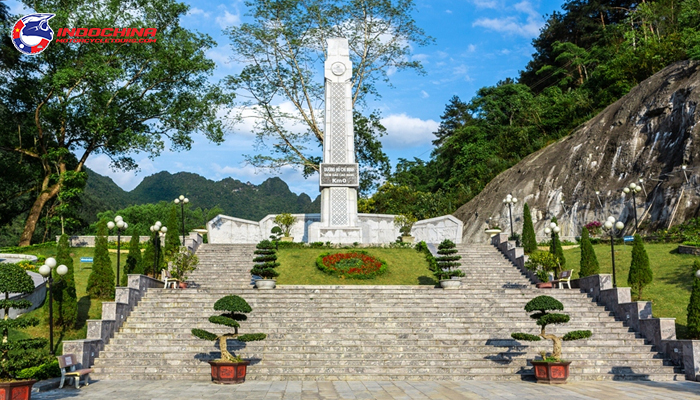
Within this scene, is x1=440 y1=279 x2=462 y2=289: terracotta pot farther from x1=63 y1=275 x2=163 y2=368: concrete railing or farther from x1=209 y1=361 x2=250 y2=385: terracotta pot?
x1=63 y1=275 x2=163 y2=368: concrete railing

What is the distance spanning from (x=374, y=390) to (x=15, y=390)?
625 cm

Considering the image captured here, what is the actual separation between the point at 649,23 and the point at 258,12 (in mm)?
27106

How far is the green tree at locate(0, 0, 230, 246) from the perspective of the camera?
29794 millimetres

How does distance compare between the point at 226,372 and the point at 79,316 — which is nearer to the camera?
the point at 226,372

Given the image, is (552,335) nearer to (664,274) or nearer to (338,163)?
(664,274)

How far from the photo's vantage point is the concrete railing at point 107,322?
12438mm

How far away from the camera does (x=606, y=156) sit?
103ft

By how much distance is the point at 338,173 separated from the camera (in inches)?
1021

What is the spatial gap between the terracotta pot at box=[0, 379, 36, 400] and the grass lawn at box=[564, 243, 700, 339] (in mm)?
14568

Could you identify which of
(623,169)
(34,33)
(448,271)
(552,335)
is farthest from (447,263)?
(34,33)

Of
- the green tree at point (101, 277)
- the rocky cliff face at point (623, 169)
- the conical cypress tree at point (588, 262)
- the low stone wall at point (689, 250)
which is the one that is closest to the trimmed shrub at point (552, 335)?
the conical cypress tree at point (588, 262)

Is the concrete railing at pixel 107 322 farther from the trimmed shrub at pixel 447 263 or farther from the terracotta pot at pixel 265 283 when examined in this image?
the trimmed shrub at pixel 447 263

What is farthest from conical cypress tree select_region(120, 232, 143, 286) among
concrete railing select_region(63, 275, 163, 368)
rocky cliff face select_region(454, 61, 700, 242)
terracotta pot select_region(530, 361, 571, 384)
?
rocky cliff face select_region(454, 61, 700, 242)

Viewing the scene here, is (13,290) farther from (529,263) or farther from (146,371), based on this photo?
(529,263)
